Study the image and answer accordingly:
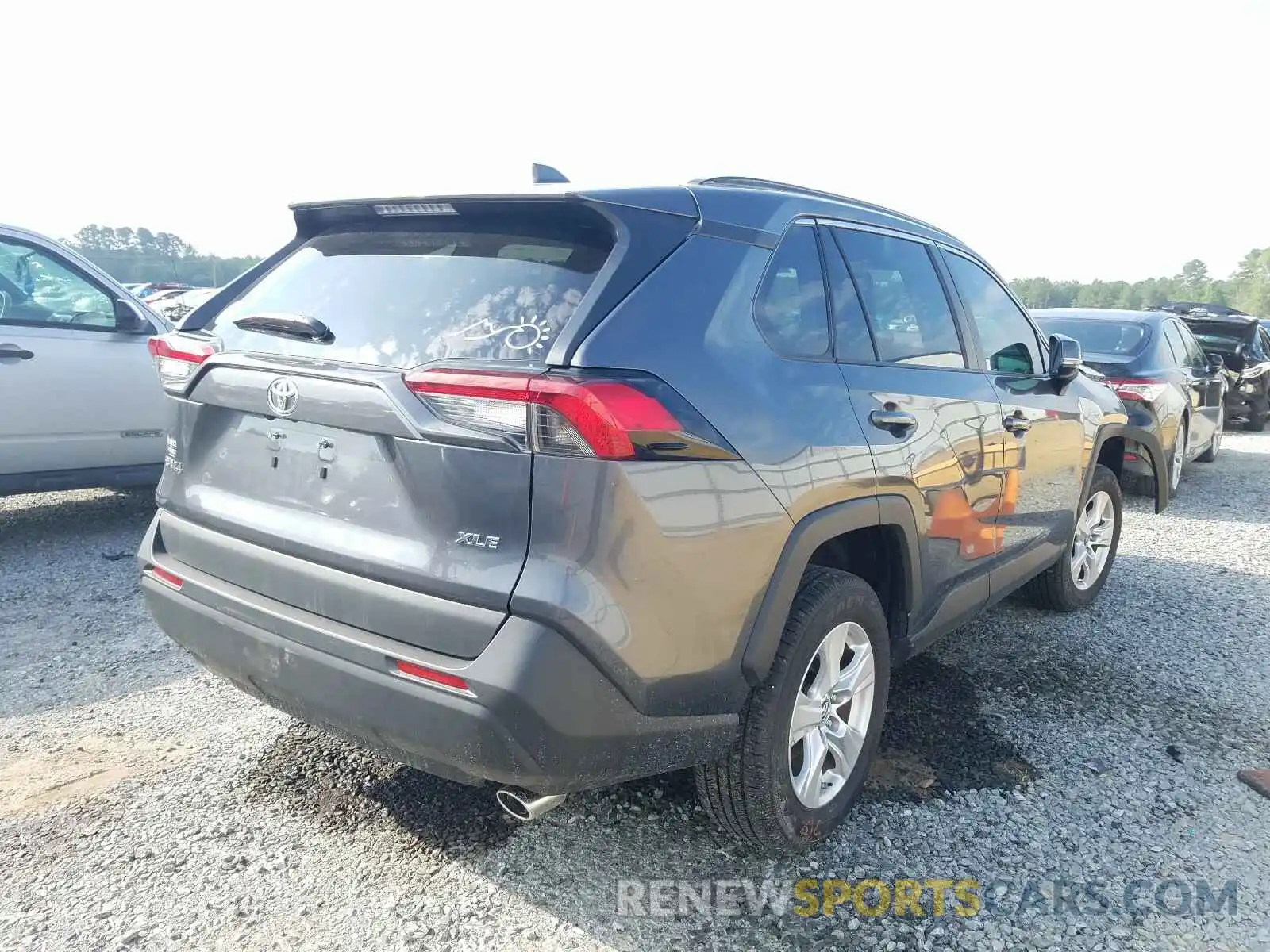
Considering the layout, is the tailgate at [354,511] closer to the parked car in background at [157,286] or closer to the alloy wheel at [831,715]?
the alloy wheel at [831,715]

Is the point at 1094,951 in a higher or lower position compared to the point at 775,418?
lower

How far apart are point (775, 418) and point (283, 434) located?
1.24 m

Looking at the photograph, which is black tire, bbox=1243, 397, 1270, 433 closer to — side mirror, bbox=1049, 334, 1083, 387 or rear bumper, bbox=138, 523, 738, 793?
side mirror, bbox=1049, 334, 1083, 387

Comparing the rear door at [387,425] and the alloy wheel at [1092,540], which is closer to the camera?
the rear door at [387,425]

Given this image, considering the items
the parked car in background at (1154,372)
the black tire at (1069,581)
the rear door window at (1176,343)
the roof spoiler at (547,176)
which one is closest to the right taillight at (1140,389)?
the parked car in background at (1154,372)

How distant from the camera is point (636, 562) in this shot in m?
1.96

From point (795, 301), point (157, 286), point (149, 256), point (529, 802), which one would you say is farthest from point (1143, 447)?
point (149, 256)

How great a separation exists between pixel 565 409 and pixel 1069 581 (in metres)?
3.74

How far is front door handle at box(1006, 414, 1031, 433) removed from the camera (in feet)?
11.7

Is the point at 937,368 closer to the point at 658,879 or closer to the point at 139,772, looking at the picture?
the point at 658,879

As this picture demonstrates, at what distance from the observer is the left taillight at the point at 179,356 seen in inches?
101

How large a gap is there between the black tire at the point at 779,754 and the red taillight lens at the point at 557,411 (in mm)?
753

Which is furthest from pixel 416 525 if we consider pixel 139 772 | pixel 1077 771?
pixel 1077 771

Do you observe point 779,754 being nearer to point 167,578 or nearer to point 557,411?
point 557,411
